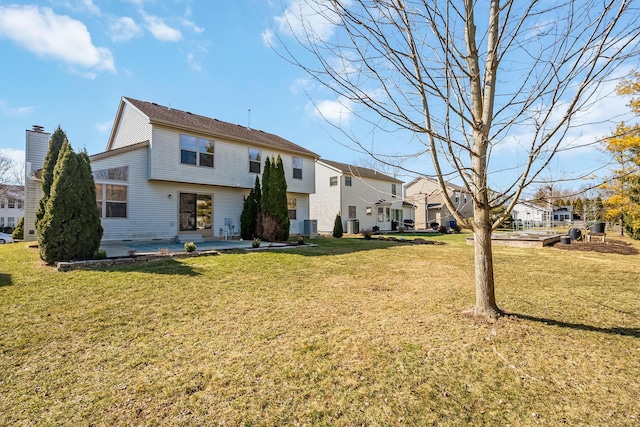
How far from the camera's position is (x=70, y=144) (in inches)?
290

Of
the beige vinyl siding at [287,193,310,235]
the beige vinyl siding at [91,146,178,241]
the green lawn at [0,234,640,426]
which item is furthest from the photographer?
the beige vinyl siding at [287,193,310,235]

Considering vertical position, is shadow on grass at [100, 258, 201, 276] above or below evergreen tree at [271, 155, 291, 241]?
below

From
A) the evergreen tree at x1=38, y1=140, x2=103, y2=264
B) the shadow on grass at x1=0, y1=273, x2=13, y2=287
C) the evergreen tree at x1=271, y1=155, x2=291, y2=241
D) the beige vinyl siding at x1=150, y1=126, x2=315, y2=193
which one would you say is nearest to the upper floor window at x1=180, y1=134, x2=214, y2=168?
the beige vinyl siding at x1=150, y1=126, x2=315, y2=193

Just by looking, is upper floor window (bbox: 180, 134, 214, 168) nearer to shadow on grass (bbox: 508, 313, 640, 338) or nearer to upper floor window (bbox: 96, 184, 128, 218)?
upper floor window (bbox: 96, 184, 128, 218)

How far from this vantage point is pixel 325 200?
24031mm

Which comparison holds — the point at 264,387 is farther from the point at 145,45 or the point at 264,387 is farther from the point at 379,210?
the point at 379,210

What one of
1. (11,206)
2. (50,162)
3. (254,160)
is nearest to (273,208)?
(254,160)

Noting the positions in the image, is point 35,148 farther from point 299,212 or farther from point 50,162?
point 299,212

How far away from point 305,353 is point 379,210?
24.2 m

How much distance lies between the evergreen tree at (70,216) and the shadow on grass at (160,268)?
1.04 m

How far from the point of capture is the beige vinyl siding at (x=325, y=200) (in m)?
23.2

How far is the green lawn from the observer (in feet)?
6.98

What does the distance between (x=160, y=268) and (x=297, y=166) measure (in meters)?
11.2

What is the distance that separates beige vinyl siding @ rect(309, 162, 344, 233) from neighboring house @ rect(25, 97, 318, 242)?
8.31 metres
